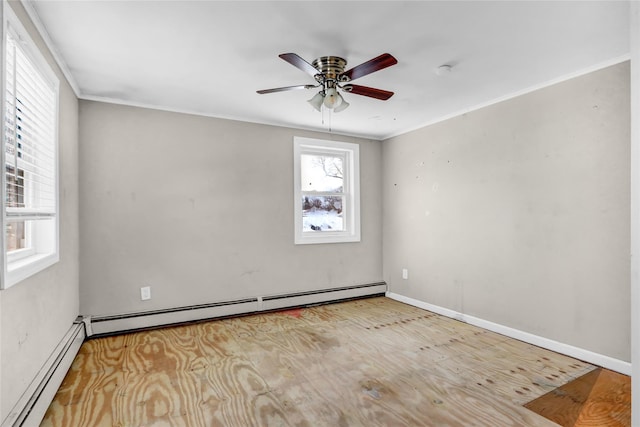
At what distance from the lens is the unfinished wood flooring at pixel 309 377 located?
2.00 metres

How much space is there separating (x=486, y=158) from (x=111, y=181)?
375 cm

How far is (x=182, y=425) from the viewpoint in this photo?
192cm

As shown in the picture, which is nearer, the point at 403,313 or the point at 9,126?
the point at 9,126

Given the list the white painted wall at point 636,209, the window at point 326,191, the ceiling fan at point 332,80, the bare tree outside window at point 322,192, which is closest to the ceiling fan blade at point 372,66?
the ceiling fan at point 332,80

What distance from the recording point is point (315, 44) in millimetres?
2312

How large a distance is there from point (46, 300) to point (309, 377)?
5.94 ft

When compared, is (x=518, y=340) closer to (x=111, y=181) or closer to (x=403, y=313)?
(x=403, y=313)

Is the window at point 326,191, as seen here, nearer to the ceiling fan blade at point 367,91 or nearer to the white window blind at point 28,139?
the ceiling fan blade at point 367,91

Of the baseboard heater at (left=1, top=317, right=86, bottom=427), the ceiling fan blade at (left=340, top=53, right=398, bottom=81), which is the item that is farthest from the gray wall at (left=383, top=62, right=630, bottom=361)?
the baseboard heater at (left=1, top=317, right=86, bottom=427)

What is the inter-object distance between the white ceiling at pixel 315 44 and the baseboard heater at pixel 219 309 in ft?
7.06

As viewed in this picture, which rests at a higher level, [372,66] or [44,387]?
[372,66]

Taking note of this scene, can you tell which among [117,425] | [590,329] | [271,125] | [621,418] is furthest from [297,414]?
[271,125]

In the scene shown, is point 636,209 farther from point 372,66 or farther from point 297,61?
point 297,61

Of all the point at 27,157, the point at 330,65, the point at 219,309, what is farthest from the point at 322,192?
the point at 27,157
